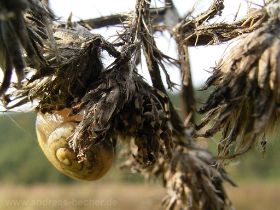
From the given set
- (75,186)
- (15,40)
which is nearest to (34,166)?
(75,186)

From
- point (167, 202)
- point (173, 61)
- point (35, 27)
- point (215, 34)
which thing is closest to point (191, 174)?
point (167, 202)

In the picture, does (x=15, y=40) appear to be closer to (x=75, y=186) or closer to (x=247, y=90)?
(x=247, y=90)

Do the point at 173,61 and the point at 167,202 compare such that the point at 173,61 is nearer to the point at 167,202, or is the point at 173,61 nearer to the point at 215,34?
the point at 215,34

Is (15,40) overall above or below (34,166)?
above

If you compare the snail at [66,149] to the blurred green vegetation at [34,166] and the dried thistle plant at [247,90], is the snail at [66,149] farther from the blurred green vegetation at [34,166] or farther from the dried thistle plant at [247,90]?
the blurred green vegetation at [34,166]

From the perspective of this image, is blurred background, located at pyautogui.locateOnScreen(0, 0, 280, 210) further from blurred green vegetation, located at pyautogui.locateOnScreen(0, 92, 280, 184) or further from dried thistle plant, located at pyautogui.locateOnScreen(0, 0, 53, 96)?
dried thistle plant, located at pyautogui.locateOnScreen(0, 0, 53, 96)

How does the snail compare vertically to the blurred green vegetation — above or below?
above

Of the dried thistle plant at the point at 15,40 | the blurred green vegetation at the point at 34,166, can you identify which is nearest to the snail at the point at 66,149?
the dried thistle plant at the point at 15,40

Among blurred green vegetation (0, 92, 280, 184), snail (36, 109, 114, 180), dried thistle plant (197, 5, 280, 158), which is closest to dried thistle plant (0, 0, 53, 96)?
snail (36, 109, 114, 180)
